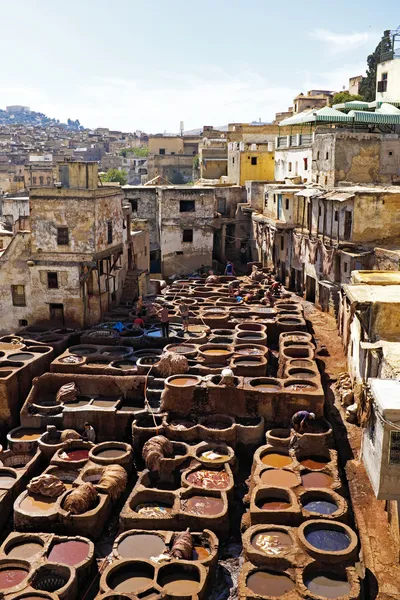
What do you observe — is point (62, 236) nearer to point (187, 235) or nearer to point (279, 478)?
point (279, 478)

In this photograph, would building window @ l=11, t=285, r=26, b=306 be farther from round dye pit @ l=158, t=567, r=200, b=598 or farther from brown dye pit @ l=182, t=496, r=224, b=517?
round dye pit @ l=158, t=567, r=200, b=598

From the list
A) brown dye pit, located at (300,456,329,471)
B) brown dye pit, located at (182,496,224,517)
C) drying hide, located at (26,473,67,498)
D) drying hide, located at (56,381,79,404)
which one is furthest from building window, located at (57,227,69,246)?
brown dye pit, located at (300,456,329,471)

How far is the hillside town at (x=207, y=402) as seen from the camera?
13375 mm

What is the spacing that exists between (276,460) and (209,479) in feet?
7.12

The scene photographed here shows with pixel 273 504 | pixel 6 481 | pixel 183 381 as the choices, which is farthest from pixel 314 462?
pixel 6 481

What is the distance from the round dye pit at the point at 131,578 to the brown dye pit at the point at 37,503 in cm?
325

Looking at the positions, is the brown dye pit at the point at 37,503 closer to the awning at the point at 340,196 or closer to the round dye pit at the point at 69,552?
the round dye pit at the point at 69,552

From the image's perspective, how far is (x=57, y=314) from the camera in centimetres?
2684

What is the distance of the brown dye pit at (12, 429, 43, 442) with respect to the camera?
1973 centimetres

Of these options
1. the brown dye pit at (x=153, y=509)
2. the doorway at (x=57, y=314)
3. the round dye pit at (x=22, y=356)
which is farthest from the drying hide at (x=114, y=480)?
the doorway at (x=57, y=314)

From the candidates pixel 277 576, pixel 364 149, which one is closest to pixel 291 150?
pixel 364 149

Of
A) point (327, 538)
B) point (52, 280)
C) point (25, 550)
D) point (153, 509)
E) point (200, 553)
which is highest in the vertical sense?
point (52, 280)

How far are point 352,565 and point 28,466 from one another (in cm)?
985

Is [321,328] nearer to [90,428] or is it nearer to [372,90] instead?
[90,428]
